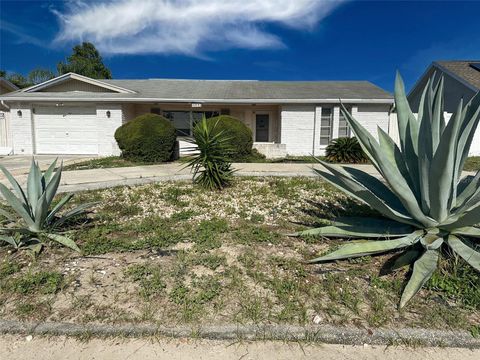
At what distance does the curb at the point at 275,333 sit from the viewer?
6.64ft

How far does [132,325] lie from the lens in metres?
2.17

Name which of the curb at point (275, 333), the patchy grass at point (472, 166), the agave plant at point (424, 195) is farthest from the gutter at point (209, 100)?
the curb at point (275, 333)

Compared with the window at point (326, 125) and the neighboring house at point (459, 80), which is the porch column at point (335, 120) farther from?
the neighboring house at point (459, 80)

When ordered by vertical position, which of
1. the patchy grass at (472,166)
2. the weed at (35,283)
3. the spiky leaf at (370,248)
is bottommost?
the weed at (35,283)

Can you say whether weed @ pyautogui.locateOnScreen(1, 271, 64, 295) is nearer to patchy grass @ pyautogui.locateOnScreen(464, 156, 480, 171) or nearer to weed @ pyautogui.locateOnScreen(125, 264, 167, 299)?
weed @ pyautogui.locateOnScreen(125, 264, 167, 299)

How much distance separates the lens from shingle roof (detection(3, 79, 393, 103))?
540 inches

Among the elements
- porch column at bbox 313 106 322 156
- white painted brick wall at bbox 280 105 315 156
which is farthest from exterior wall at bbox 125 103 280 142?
porch column at bbox 313 106 322 156

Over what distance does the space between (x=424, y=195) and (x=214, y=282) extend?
7.24 feet

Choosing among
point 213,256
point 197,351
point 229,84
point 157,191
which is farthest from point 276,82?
point 197,351

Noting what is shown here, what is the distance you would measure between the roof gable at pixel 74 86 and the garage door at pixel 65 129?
126 cm

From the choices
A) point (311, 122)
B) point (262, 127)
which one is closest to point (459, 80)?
point (311, 122)

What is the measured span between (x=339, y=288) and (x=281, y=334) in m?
0.82

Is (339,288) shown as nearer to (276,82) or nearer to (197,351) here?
(197,351)

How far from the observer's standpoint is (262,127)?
619 inches
